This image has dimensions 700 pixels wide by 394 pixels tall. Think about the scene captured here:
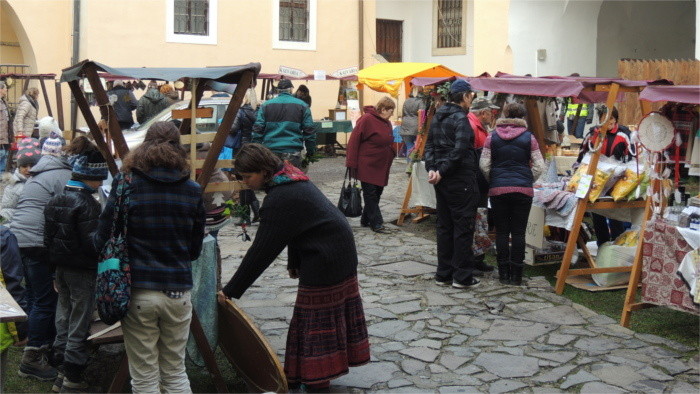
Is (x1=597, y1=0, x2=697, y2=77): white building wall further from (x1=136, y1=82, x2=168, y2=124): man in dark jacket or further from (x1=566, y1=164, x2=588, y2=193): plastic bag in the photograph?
(x1=566, y1=164, x2=588, y2=193): plastic bag

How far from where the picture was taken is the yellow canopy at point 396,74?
13.1 metres

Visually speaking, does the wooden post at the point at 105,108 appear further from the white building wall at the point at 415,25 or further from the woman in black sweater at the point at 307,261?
the white building wall at the point at 415,25

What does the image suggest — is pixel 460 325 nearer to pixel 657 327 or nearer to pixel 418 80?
pixel 657 327

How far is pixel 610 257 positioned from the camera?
27.0ft

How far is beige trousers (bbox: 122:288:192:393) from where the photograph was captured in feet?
14.5

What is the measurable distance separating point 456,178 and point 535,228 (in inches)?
57.0

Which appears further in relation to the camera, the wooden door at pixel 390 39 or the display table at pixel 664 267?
the wooden door at pixel 390 39

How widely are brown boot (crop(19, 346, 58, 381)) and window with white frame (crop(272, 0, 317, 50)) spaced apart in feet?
53.8

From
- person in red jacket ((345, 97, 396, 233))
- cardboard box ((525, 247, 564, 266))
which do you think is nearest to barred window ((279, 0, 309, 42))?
person in red jacket ((345, 97, 396, 233))

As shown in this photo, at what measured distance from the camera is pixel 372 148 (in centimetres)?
1038

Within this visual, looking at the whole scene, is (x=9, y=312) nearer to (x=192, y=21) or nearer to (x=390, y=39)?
(x=192, y=21)

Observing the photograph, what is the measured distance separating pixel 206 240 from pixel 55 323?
1141mm

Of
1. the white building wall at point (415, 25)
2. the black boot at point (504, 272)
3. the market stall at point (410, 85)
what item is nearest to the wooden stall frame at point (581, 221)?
the black boot at point (504, 272)

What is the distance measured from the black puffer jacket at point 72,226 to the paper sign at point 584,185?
4.46 m
